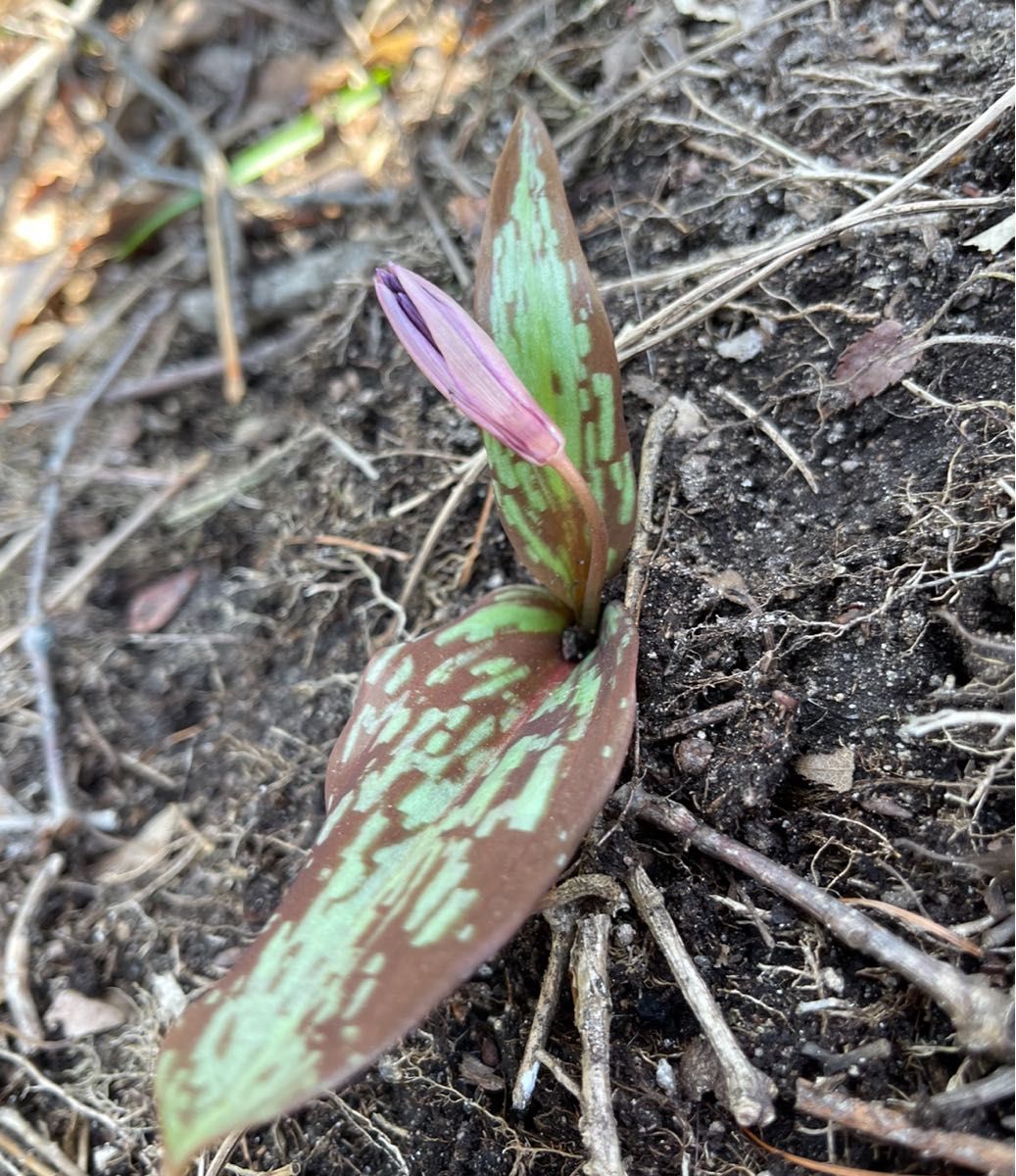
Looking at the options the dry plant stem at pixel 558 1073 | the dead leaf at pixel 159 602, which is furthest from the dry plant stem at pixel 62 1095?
the dead leaf at pixel 159 602

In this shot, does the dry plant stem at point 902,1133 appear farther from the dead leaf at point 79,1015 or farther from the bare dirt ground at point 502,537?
the dead leaf at point 79,1015

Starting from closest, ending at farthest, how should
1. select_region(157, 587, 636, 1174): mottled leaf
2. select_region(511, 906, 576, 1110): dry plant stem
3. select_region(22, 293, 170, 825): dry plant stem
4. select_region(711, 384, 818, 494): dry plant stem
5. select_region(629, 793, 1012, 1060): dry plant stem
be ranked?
select_region(157, 587, 636, 1174): mottled leaf < select_region(629, 793, 1012, 1060): dry plant stem < select_region(511, 906, 576, 1110): dry plant stem < select_region(711, 384, 818, 494): dry plant stem < select_region(22, 293, 170, 825): dry plant stem

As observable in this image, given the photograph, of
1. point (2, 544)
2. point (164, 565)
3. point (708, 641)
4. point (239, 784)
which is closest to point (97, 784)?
point (239, 784)

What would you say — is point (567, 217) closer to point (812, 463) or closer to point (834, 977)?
point (812, 463)

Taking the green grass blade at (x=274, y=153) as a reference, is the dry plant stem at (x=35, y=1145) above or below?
below

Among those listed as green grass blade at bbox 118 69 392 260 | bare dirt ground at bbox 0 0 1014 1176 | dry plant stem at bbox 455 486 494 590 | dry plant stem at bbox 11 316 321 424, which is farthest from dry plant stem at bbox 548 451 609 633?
green grass blade at bbox 118 69 392 260

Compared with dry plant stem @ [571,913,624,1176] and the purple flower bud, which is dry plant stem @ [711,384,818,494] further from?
dry plant stem @ [571,913,624,1176]
